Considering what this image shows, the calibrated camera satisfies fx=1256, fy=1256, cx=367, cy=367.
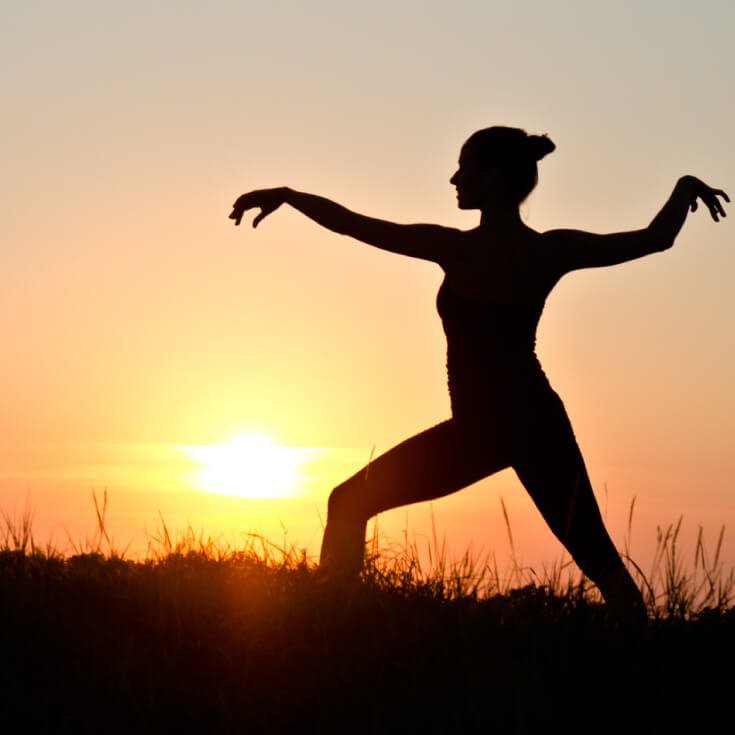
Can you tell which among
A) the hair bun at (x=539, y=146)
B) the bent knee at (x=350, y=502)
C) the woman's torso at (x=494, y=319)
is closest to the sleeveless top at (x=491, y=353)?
the woman's torso at (x=494, y=319)

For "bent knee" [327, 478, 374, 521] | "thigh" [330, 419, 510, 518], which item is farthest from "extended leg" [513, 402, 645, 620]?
"bent knee" [327, 478, 374, 521]

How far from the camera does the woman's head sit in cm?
661

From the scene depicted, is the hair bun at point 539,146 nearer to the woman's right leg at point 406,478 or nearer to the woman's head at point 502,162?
the woman's head at point 502,162

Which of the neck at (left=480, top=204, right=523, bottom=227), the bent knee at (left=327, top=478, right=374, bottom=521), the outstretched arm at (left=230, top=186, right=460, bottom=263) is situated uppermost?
the neck at (left=480, top=204, right=523, bottom=227)

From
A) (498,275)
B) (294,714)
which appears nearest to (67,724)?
(294,714)

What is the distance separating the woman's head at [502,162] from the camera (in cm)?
661

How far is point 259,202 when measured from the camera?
623 cm

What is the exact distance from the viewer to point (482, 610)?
638cm

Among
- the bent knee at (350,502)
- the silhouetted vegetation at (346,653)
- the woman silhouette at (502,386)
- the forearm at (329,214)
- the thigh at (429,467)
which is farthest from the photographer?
the bent knee at (350,502)

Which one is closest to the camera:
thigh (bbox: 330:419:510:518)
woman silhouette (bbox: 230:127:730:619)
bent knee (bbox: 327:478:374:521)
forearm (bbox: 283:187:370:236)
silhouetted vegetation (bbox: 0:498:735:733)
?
silhouetted vegetation (bbox: 0:498:735:733)

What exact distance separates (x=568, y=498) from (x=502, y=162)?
1790mm

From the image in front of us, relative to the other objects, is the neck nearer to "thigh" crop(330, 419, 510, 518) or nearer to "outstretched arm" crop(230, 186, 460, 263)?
"outstretched arm" crop(230, 186, 460, 263)

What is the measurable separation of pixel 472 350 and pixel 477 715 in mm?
2041

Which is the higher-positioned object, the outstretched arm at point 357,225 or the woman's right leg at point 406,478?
Result: the outstretched arm at point 357,225
